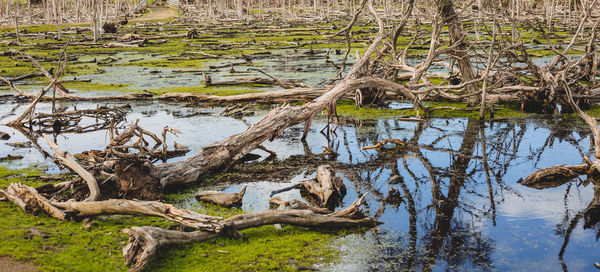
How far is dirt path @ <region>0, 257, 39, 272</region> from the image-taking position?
4.77 m

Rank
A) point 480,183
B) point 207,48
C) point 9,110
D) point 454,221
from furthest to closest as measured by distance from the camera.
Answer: point 207,48, point 9,110, point 480,183, point 454,221

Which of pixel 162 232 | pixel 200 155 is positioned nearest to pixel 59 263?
pixel 162 232

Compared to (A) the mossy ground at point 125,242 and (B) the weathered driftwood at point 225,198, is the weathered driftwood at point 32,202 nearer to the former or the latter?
(A) the mossy ground at point 125,242

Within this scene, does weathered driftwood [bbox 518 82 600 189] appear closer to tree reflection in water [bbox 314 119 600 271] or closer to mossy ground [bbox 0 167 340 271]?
tree reflection in water [bbox 314 119 600 271]

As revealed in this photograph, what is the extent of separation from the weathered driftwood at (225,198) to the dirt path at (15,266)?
7.21ft

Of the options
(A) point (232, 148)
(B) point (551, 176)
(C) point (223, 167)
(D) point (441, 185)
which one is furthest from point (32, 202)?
(B) point (551, 176)

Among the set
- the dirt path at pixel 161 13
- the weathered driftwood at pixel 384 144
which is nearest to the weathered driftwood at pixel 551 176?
the weathered driftwood at pixel 384 144

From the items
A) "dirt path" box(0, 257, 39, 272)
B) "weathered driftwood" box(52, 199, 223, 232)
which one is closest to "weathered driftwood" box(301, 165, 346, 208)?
"weathered driftwood" box(52, 199, 223, 232)

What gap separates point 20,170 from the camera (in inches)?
319

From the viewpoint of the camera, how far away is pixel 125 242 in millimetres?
5344

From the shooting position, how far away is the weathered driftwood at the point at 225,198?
6516 mm

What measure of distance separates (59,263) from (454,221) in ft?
12.8

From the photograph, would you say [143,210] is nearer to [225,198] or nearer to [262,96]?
[225,198]

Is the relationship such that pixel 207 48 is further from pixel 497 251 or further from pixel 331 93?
pixel 497 251
